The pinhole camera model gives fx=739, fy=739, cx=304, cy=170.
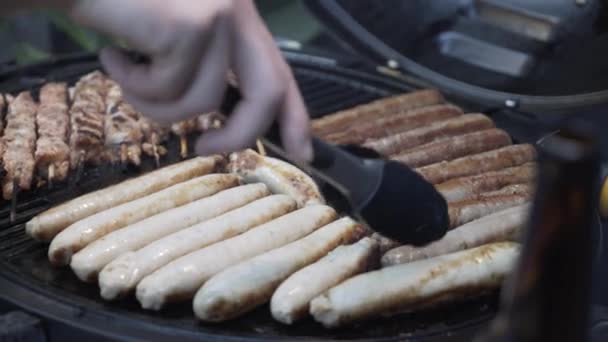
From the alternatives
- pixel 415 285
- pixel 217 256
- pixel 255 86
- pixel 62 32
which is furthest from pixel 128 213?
pixel 62 32

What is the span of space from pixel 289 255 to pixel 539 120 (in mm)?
1642

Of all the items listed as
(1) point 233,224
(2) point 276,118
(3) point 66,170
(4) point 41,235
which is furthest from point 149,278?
(3) point 66,170

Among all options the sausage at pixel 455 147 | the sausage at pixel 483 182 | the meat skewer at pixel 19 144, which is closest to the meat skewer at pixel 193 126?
the meat skewer at pixel 19 144

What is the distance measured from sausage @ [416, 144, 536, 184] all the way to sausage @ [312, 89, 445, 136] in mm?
538

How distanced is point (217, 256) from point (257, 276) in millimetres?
164

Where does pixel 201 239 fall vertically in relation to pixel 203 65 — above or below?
below

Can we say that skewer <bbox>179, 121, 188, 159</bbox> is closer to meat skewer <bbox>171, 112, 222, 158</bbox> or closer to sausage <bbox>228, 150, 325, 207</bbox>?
meat skewer <bbox>171, 112, 222, 158</bbox>

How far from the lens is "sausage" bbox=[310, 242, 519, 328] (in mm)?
2172

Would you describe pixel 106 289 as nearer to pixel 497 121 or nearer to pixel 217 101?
pixel 217 101

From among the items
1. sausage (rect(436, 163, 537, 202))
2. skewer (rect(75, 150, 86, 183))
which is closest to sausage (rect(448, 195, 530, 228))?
sausage (rect(436, 163, 537, 202))

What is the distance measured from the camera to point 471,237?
2459mm

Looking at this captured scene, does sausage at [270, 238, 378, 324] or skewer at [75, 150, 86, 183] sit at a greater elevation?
skewer at [75, 150, 86, 183]

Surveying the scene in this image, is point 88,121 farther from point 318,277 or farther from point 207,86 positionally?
point 207,86

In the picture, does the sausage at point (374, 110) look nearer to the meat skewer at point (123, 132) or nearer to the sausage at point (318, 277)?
the meat skewer at point (123, 132)
